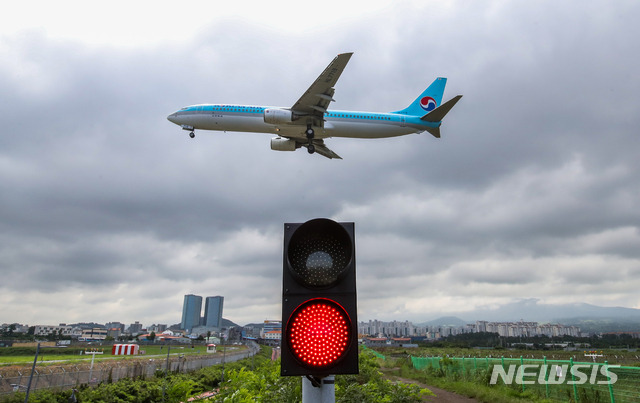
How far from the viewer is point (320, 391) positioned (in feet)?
8.19

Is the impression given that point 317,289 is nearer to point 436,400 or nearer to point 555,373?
point 555,373

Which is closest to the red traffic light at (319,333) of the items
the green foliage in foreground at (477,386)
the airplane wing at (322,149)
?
the green foliage in foreground at (477,386)

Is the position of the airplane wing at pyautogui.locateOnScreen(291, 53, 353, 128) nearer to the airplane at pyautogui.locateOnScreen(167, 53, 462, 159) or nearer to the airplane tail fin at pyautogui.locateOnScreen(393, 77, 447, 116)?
the airplane at pyautogui.locateOnScreen(167, 53, 462, 159)

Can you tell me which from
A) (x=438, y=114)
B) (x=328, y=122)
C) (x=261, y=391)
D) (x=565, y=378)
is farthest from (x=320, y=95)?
(x=261, y=391)

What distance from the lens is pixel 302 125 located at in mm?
27094

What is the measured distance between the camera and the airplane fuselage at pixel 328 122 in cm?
2869

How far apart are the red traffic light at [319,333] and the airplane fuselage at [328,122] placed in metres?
26.3

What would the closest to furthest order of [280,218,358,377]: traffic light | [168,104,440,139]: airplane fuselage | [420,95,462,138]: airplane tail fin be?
1. [280,218,358,377]: traffic light
2. [420,95,462,138]: airplane tail fin
3. [168,104,440,139]: airplane fuselage

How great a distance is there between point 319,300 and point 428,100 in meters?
33.6

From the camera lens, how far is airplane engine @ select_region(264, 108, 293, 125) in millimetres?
25875

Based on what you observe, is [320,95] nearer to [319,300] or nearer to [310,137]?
[310,137]

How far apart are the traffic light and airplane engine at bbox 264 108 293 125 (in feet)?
79.0

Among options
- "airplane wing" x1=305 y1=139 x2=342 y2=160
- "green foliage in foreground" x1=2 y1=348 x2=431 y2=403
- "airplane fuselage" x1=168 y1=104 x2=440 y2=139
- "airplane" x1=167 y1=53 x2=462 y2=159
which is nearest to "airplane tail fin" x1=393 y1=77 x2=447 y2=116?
"airplane" x1=167 y1=53 x2=462 y2=159

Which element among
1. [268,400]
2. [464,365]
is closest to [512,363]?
[464,365]
